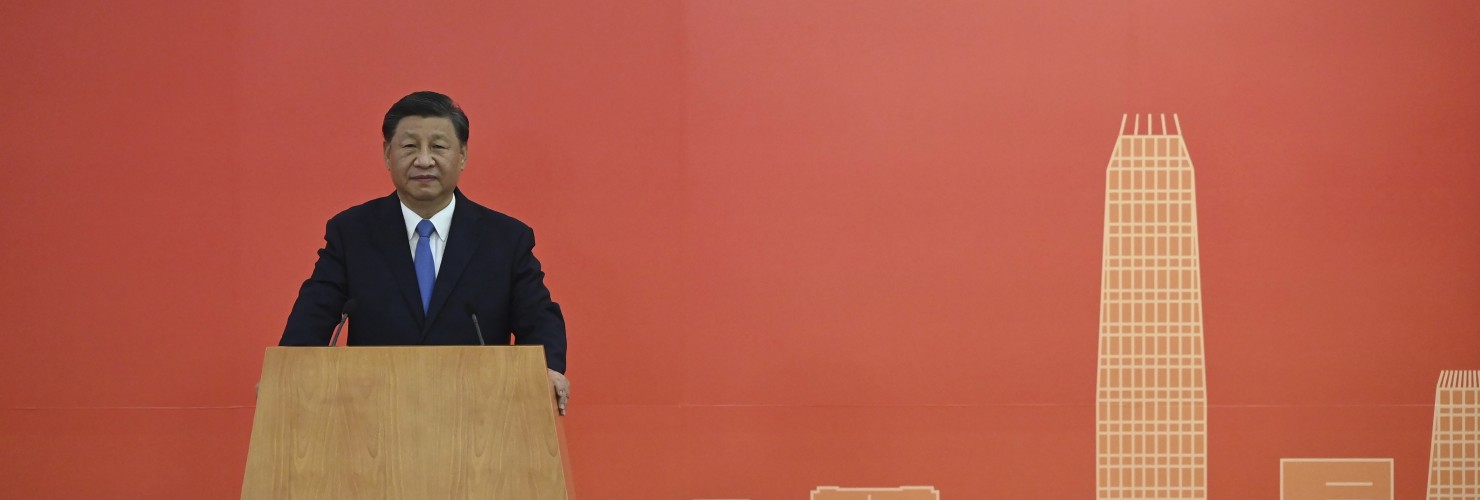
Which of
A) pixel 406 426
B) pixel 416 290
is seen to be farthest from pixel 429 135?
pixel 406 426

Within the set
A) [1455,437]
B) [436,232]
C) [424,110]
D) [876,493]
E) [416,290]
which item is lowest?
[876,493]

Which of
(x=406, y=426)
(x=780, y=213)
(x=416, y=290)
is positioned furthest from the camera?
(x=780, y=213)

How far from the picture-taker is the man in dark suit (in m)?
2.17

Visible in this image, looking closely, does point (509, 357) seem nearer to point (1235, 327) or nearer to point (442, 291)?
point (442, 291)

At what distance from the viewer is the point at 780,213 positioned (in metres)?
3.01

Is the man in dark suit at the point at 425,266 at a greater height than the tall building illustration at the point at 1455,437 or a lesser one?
greater

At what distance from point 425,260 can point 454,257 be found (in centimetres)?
7

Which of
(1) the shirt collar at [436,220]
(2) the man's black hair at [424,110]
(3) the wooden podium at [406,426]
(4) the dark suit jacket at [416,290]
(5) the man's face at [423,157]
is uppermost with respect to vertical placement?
(2) the man's black hair at [424,110]

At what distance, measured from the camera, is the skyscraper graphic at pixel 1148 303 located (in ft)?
9.93

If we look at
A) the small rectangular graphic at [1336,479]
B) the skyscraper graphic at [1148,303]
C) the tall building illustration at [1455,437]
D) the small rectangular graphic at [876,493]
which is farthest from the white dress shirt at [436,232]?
the tall building illustration at [1455,437]

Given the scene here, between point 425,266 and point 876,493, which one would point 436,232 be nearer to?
point 425,266

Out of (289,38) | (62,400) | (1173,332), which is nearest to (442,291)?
(289,38)

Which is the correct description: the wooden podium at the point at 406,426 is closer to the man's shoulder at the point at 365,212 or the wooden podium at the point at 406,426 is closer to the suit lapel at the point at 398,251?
the suit lapel at the point at 398,251

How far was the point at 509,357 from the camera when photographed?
5.50 feet
